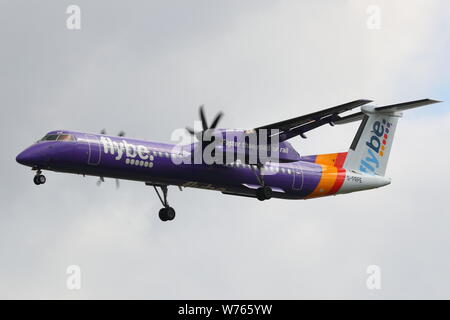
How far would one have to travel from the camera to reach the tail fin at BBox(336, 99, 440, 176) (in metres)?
37.1

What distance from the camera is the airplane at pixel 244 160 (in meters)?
30.5

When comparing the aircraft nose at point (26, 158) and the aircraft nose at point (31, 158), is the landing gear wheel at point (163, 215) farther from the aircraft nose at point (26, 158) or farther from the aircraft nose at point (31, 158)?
the aircraft nose at point (26, 158)

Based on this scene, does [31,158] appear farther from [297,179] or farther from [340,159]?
[340,159]

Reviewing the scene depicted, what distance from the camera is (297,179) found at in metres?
35.1

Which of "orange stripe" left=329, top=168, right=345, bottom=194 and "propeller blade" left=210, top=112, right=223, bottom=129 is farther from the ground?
"propeller blade" left=210, top=112, right=223, bottom=129

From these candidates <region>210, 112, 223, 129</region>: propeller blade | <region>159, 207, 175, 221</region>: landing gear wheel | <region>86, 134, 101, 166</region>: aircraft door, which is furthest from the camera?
<region>159, 207, 175, 221</region>: landing gear wheel

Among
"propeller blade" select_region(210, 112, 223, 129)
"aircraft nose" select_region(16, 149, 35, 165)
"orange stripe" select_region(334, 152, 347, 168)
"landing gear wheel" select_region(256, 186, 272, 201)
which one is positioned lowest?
"landing gear wheel" select_region(256, 186, 272, 201)

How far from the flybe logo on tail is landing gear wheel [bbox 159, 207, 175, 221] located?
8.16m

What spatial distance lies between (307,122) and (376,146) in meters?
5.43

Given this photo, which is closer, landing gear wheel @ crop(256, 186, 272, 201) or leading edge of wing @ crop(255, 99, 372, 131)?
leading edge of wing @ crop(255, 99, 372, 131)

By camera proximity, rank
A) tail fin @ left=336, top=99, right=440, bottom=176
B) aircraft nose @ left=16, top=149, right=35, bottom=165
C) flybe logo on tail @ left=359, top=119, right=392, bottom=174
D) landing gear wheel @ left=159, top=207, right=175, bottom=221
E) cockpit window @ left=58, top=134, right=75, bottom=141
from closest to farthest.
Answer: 1. aircraft nose @ left=16, top=149, right=35, bottom=165
2. cockpit window @ left=58, top=134, right=75, bottom=141
3. landing gear wheel @ left=159, top=207, right=175, bottom=221
4. tail fin @ left=336, top=99, right=440, bottom=176
5. flybe logo on tail @ left=359, top=119, right=392, bottom=174

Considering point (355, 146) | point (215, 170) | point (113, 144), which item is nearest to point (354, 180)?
point (355, 146)

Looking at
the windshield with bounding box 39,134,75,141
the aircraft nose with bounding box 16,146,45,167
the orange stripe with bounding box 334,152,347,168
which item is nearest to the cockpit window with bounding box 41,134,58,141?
the windshield with bounding box 39,134,75,141

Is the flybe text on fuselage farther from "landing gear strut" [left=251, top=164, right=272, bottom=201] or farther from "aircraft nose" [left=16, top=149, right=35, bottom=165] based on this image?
"landing gear strut" [left=251, top=164, right=272, bottom=201]
